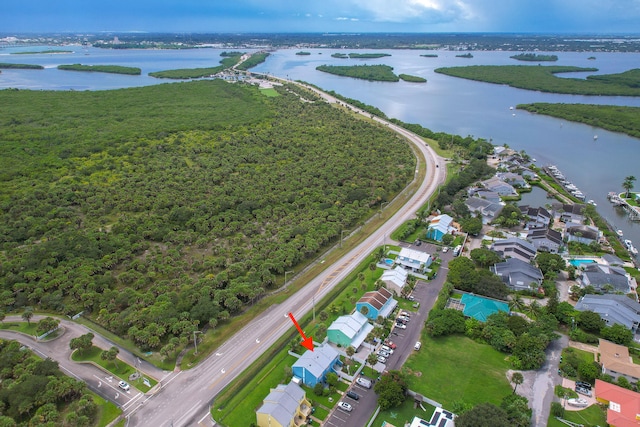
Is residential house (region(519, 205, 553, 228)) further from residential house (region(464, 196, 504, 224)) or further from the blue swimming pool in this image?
the blue swimming pool

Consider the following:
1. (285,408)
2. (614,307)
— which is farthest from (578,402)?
(285,408)

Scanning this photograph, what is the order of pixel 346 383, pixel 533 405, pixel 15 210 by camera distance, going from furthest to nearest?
1. pixel 15 210
2. pixel 346 383
3. pixel 533 405

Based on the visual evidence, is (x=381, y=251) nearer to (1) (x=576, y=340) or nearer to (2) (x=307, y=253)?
(2) (x=307, y=253)

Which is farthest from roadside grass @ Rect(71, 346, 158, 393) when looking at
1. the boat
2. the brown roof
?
the brown roof

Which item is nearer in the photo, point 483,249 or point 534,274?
point 534,274

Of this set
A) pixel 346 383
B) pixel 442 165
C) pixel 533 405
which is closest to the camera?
pixel 533 405

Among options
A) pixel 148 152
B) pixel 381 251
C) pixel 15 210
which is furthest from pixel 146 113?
pixel 381 251

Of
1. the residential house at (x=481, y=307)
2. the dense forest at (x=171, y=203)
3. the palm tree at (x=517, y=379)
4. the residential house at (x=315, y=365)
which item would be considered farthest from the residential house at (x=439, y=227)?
the residential house at (x=315, y=365)

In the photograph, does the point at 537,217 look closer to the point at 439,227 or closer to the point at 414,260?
the point at 439,227
